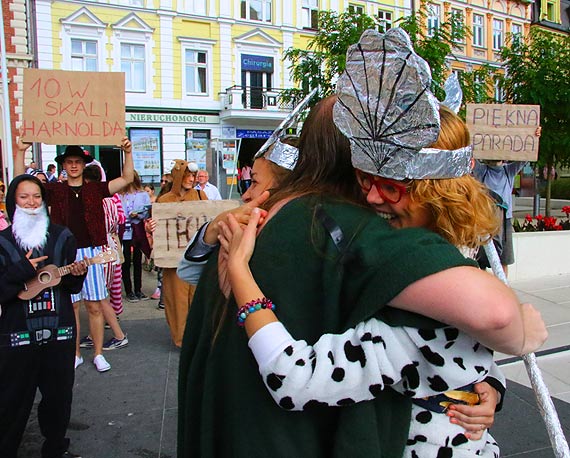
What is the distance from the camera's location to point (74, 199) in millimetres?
4613

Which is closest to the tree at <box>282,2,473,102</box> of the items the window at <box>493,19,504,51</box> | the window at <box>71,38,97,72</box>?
the window at <box>71,38,97,72</box>

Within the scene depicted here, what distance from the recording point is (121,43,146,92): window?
22656 mm

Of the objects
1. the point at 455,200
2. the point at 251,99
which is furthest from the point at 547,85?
the point at 251,99

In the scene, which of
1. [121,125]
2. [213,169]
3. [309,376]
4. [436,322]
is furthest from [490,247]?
[213,169]

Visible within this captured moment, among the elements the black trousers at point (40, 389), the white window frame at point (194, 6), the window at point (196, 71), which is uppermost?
the white window frame at point (194, 6)

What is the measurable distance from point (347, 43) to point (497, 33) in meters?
29.3

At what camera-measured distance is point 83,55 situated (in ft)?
71.9

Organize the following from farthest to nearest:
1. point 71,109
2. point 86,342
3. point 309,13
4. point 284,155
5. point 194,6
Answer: point 309,13
point 194,6
point 86,342
point 71,109
point 284,155

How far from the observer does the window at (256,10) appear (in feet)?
81.3

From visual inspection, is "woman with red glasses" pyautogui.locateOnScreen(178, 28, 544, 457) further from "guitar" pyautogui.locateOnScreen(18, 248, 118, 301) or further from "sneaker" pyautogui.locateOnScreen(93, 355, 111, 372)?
"sneaker" pyautogui.locateOnScreen(93, 355, 111, 372)

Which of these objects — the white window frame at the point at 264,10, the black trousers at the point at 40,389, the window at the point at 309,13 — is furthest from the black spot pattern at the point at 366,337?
the window at the point at 309,13

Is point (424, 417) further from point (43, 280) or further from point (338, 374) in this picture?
Answer: point (43, 280)

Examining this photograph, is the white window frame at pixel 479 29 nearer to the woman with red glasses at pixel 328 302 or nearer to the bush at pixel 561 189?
the bush at pixel 561 189

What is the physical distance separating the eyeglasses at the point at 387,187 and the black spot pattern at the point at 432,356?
33 cm
